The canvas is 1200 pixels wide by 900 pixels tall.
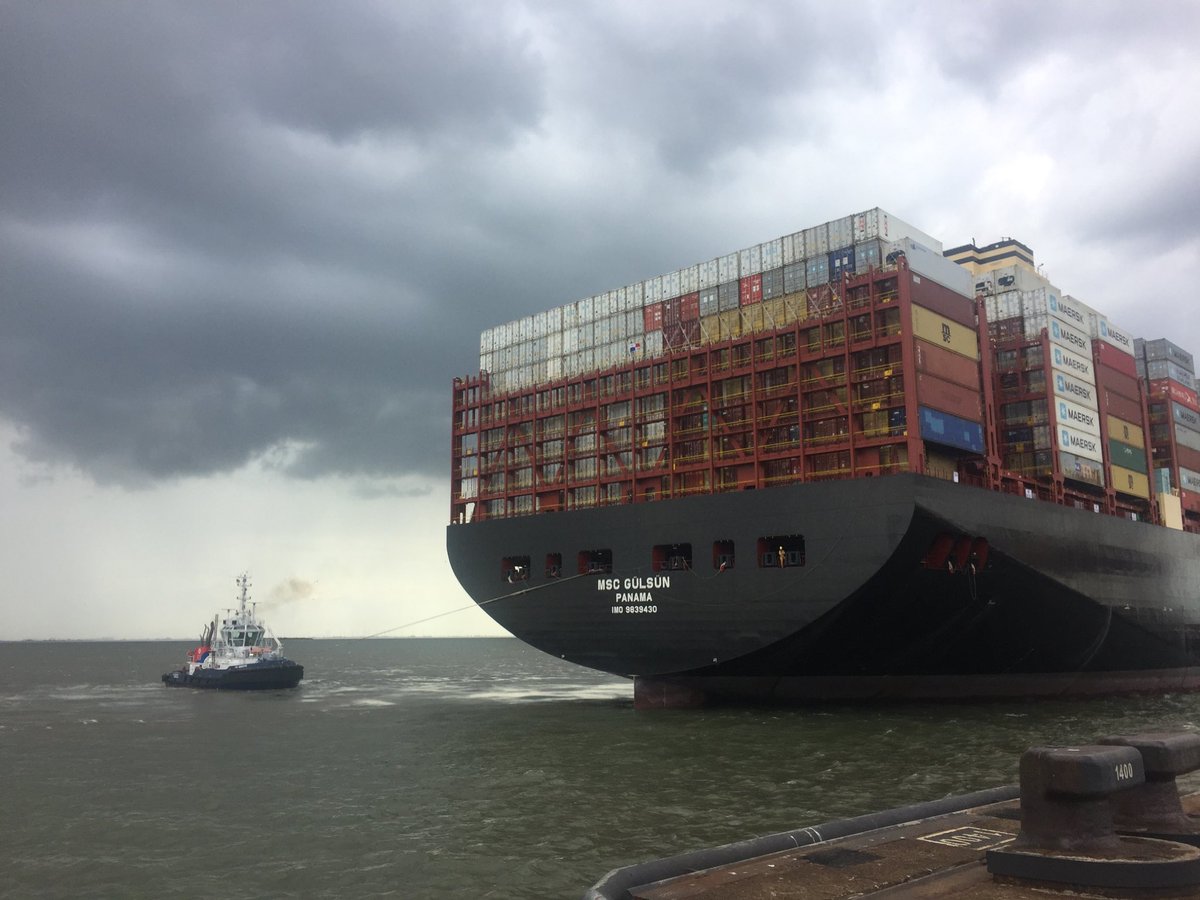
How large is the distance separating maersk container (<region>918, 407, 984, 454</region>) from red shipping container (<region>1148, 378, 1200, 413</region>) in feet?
77.9

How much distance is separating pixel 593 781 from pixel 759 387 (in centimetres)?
1793

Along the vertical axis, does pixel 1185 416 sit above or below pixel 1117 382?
below

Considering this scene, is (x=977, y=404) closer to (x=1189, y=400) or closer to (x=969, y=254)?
(x=969, y=254)

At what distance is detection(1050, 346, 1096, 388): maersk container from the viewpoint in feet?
131

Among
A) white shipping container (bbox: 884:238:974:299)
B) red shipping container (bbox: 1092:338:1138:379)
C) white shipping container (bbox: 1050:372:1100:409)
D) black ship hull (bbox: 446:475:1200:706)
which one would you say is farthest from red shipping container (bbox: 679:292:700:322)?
red shipping container (bbox: 1092:338:1138:379)

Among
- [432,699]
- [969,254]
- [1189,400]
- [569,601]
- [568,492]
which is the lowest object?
[432,699]

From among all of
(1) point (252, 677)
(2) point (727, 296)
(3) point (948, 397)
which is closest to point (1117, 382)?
(3) point (948, 397)

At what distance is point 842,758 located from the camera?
23.7 meters

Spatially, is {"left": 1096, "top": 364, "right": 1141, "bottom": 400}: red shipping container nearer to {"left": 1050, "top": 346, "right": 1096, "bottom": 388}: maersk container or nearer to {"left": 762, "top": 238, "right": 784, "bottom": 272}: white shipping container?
{"left": 1050, "top": 346, "right": 1096, "bottom": 388}: maersk container

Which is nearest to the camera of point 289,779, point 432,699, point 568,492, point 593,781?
point 593,781

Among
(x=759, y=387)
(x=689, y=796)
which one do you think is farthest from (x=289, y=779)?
(x=759, y=387)

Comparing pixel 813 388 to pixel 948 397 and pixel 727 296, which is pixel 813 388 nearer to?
pixel 948 397

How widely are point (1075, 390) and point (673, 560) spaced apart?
21.1 m

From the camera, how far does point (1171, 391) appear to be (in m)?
50.7
